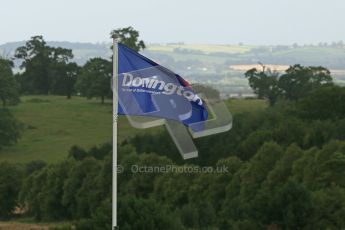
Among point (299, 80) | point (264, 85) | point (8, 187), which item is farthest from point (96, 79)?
point (8, 187)

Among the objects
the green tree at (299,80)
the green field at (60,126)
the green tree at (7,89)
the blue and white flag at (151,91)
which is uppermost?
the blue and white flag at (151,91)

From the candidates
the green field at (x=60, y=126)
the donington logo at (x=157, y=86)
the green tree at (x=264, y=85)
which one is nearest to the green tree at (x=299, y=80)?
the green tree at (x=264, y=85)

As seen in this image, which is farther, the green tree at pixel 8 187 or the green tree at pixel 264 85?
the green tree at pixel 264 85

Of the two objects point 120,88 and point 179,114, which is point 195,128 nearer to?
point 179,114

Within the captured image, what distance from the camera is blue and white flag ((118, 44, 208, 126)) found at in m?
17.7

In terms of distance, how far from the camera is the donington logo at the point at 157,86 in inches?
695

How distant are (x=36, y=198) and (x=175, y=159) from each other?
1504cm

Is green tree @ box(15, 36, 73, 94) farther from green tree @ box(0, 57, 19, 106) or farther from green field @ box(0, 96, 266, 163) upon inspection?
green tree @ box(0, 57, 19, 106)

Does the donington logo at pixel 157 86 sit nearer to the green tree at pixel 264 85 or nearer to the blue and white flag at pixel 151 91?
the blue and white flag at pixel 151 91

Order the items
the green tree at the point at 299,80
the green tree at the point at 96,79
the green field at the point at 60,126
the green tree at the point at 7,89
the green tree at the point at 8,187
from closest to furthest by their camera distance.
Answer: the green tree at the point at 8,187, the green field at the point at 60,126, the green tree at the point at 299,80, the green tree at the point at 7,89, the green tree at the point at 96,79

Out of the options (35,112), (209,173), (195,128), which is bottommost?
(35,112)

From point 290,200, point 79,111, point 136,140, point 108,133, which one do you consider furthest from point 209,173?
point 79,111

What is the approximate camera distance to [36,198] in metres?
47.6

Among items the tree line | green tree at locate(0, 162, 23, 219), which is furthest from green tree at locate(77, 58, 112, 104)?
green tree at locate(0, 162, 23, 219)
